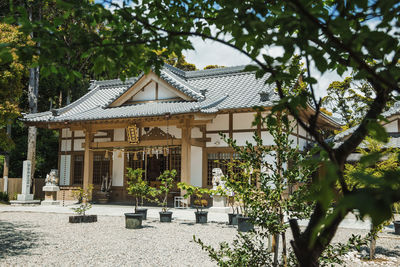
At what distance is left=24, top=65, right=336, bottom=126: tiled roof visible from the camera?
1384 cm

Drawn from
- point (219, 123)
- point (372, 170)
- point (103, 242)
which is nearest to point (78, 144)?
point (219, 123)

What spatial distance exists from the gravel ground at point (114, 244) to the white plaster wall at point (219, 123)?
554 centimetres

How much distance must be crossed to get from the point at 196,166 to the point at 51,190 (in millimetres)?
6939

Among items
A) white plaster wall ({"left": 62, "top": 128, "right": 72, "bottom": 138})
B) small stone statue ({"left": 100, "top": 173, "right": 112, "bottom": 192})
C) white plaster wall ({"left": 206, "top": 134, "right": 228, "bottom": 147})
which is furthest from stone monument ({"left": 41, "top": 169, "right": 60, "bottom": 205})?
white plaster wall ({"left": 206, "top": 134, "right": 228, "bottom": 147})

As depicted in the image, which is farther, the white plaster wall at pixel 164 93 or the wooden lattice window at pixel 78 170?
the wooden lattice window at pixel 78 170

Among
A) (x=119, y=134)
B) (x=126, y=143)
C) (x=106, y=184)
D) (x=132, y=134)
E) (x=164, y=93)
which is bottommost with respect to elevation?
(x=106, y=184)

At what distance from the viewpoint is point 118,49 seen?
1936mm

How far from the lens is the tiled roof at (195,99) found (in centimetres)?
1384

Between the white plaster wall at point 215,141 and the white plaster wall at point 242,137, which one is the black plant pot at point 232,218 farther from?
the white plaster wall at point 215,141

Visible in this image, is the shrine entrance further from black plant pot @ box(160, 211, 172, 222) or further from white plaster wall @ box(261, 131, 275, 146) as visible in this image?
white plaster wall @ box(261, 131, 275, 146)

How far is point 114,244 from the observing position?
6.97 m

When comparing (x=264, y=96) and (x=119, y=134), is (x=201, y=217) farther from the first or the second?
(x=119, y=134)

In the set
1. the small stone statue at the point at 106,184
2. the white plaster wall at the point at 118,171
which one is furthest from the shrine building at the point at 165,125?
the small stone statue at the point at 106,184

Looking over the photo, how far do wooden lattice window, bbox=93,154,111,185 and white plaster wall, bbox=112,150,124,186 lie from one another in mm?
361
